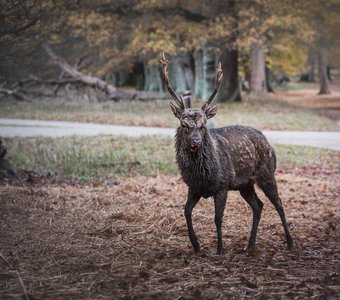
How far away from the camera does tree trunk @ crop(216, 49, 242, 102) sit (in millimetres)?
30297

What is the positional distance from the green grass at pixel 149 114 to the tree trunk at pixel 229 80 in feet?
2.94

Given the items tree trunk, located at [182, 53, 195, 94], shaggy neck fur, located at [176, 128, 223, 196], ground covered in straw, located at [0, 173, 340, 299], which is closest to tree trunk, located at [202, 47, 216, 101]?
tree trunk, located at [182, 53, 195, 94]

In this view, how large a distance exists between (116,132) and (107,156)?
16.6ft

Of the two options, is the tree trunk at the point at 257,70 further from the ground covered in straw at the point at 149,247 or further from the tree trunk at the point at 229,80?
the ground covered in straw at the point at 149,247

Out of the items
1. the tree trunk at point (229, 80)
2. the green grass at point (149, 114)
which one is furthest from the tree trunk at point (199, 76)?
the green grass at point (149, 114)

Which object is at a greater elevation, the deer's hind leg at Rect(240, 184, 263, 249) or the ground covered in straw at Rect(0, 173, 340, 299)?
the deer's hind leg at Rect(240, 184, 263, 249)

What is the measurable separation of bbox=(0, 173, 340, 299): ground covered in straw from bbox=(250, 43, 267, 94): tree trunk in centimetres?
2957

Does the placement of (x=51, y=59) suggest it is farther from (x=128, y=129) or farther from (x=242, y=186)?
(x=242, y=186)

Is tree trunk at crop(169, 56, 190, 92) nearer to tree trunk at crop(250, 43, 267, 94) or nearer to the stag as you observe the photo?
tree trunk at crop(250, 43, 267, 94)

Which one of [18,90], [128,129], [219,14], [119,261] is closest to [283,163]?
[128,129]

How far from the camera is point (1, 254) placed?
637cm

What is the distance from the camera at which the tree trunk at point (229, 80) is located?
99.4 ft

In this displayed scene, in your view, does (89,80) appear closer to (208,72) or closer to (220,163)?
(208,72)

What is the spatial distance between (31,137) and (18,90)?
16.7m
